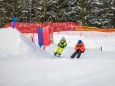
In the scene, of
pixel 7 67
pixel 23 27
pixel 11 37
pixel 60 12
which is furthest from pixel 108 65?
pixel 60 12

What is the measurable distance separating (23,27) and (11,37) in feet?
107

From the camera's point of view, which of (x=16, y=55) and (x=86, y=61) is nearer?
(x=86, y=61)

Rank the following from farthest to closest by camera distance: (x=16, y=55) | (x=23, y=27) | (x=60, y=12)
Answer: (x=60, y=12)
(x=23, y=27)
(x=16, y=55)

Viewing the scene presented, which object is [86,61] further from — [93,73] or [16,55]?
[16,55]

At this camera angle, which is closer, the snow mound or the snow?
the snow

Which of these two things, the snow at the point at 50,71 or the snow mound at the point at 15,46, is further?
the snow mound at the point at 15,46

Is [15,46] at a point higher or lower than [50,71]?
higher

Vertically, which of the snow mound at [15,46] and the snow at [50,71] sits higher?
the snow mound at [15,46]

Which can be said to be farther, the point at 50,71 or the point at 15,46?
the point at 15,46

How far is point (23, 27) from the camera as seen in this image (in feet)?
152

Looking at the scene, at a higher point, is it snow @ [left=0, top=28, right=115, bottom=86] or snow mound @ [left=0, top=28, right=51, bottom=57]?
snow mound @ [left=0, top=28, right=51, bottom=57]

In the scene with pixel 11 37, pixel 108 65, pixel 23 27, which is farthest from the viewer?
pixel 23 27

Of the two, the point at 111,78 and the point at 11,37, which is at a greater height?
the point at 11,37

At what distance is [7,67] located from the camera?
11086 millimetres
